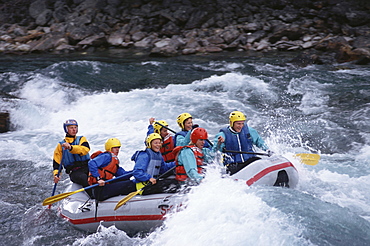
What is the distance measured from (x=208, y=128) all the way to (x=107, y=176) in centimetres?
472

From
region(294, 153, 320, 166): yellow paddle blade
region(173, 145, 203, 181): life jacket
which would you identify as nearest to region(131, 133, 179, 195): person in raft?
region(173, 145, 203, 181): life jacket

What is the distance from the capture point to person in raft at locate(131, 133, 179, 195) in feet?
19.6

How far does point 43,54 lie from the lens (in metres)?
18.7

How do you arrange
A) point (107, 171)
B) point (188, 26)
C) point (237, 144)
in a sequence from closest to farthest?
1. point (107, 171)
2. point (237, 144)
3. point (188, 26)

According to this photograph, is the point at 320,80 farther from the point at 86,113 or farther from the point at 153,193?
the point at 153,193

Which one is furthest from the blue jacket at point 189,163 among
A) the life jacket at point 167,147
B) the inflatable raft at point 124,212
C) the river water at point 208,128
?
the life jacket at point 167,147

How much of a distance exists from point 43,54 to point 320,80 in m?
11.8

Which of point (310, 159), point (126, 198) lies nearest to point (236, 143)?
point (310, 159)

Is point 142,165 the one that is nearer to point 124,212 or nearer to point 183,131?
point 124,212

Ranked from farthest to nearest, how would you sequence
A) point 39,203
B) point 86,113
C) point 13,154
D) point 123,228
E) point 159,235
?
1. point 86,113
2. point 13,154
3. point 39,203
4. point 123,228
5. point 159,235

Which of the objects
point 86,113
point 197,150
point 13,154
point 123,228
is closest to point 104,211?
point 123,228

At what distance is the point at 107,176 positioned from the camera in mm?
6348

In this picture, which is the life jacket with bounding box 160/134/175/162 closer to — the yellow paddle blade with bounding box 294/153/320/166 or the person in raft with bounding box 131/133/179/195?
the person in raft with bounding box 131/133/179/195

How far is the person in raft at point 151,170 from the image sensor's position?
5.98 meters
